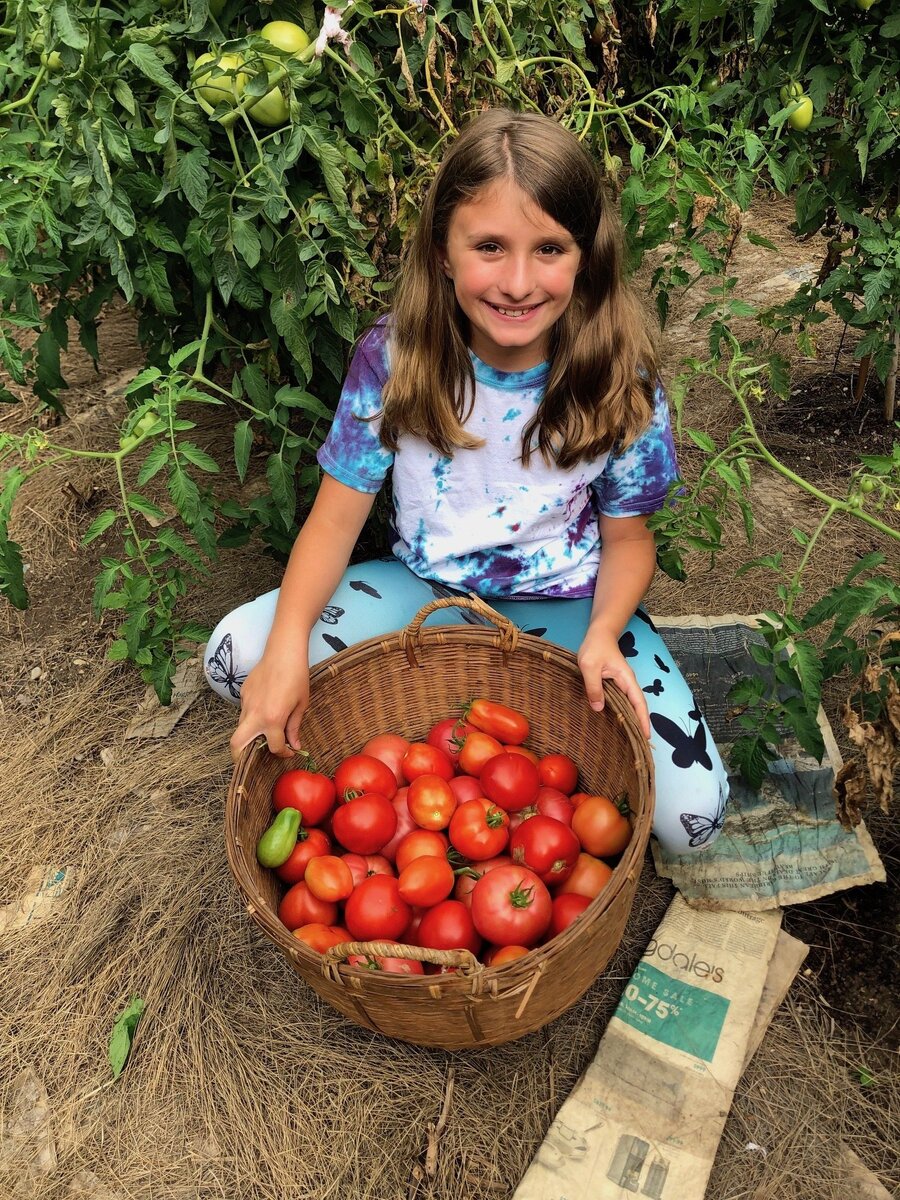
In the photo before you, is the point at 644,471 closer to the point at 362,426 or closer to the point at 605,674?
the point at 605,674

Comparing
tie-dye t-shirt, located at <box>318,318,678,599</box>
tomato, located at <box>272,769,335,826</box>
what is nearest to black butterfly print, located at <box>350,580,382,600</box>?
tie-dye t-shirt, located at <box>318,318,678,599</box>

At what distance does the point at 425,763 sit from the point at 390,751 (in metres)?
0.11

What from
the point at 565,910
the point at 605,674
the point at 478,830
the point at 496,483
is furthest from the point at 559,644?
the point at 565,910

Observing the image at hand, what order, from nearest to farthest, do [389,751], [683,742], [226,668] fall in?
[683,742] < [389,751] < [226,668]

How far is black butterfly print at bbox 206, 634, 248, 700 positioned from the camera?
206cm

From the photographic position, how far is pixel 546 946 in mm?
1365

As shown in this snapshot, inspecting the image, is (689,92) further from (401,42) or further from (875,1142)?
(875,1142)

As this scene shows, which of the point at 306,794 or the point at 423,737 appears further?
the point at 423,737

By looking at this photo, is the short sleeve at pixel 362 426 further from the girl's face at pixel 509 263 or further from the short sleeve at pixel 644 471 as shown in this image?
the short sleeve at pixel 644 471

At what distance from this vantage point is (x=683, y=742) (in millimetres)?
1854

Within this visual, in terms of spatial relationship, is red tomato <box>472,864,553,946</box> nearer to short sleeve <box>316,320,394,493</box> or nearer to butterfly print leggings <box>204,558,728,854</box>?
butterfly print leggings <box>204,558,728,854</box>

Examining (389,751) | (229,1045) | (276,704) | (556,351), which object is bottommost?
(229,1045)

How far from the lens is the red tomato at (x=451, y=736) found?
6.43 ft

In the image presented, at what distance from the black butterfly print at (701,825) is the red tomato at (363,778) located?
57cm
